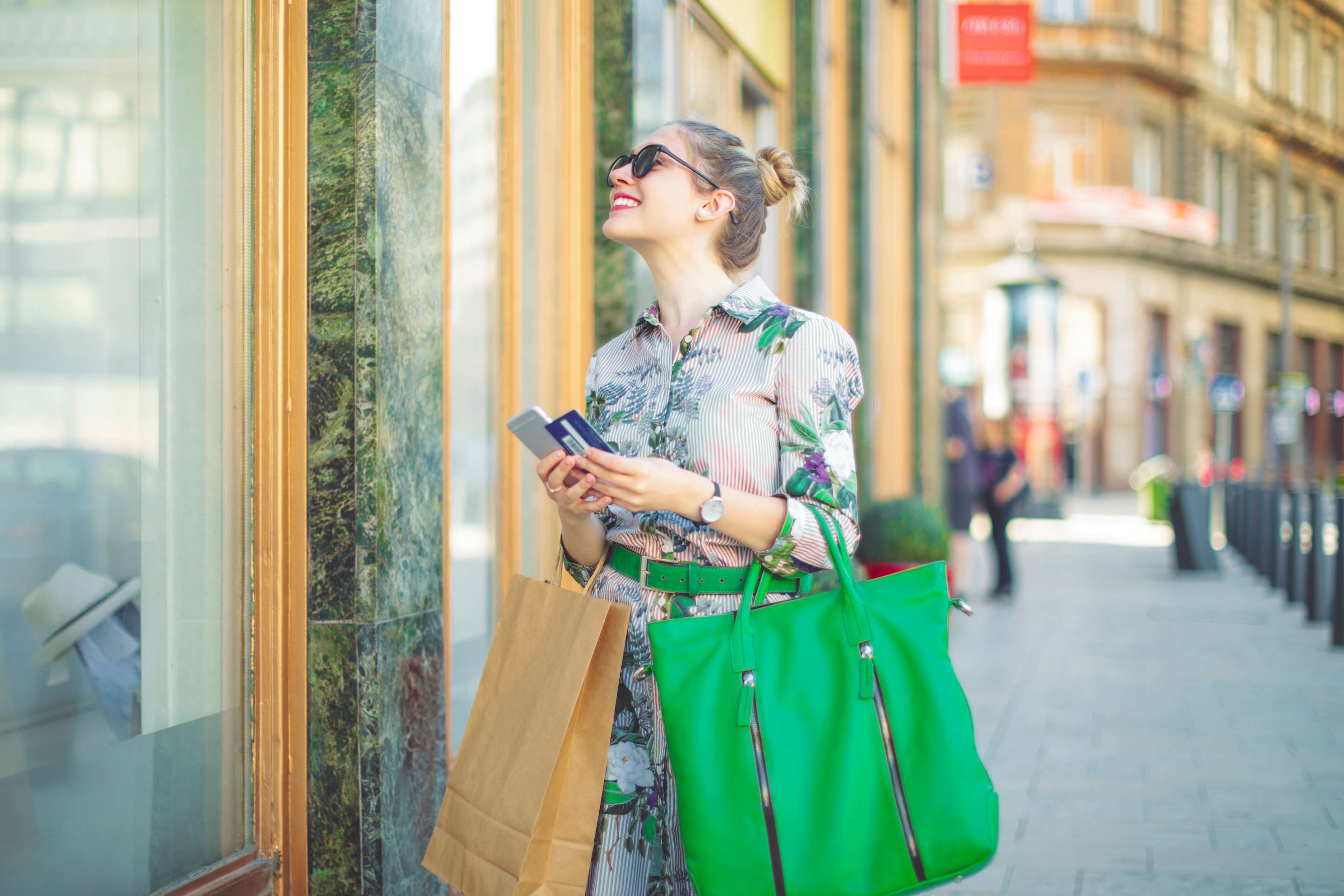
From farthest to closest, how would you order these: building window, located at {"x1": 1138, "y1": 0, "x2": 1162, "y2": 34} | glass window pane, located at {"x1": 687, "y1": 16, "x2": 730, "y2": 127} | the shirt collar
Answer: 1. building window, located at {"x1": 1138, "y1": 0, "x2": 1162, "y2": 34}
2. glass window pane, located at {"x1": 687, "y1": 16, "x2": 730, "y2": 127}
3. the shirt collar

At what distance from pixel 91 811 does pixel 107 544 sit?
530mm

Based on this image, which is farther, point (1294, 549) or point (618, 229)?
point (1294, 549)

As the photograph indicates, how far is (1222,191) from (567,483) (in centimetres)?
4201

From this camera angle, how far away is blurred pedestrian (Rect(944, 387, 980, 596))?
1171 cm

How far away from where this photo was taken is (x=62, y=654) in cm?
260

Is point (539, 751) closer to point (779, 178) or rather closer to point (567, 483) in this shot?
point (567, 483)

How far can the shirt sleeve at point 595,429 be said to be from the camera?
243 centimetres

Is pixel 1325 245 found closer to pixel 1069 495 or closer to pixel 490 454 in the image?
pixel 1069 495

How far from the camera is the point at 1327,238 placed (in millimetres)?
47062

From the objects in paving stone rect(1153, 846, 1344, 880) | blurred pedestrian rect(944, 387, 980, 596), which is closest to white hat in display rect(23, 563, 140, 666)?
paving stone rect(1153, 846, 1344, 880)

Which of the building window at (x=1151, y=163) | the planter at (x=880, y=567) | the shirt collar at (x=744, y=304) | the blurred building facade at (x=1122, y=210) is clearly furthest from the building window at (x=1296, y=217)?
the shirt collar at (x=744, y=304)

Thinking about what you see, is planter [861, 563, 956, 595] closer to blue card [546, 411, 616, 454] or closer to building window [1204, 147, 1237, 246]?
blue card [546, 411, 616, 454]

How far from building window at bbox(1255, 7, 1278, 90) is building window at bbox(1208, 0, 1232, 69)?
2289 millimetres

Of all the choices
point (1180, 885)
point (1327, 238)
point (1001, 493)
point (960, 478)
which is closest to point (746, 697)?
point (1180, 885)
